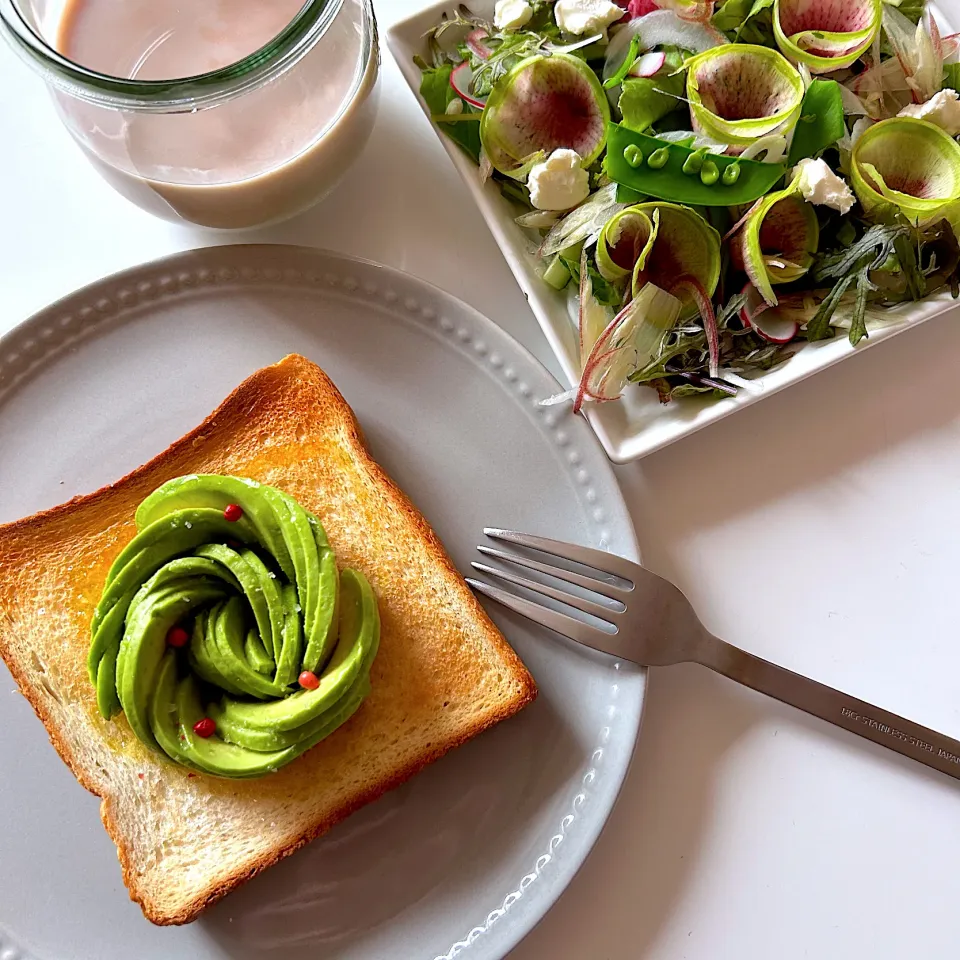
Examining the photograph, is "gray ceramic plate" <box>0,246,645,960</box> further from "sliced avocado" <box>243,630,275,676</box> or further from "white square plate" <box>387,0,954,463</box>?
"sliced avocado" <box>243,630,275,676</box>

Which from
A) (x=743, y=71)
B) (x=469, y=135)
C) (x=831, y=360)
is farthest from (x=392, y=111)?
(x=831, y=360)

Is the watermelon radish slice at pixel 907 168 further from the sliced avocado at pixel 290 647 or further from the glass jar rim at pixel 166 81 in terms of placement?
the sliced avocado at pixel 290 647

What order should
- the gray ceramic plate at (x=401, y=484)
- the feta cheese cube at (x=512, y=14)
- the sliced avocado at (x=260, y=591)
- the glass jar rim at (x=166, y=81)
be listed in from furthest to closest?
the feta cheese cube at (x=512, y=14) → the gray ceramic plate at (x=401, y=484) → the sliced avocado at (x=260, y=591) → the glass jar rim at (x=166, y=81)

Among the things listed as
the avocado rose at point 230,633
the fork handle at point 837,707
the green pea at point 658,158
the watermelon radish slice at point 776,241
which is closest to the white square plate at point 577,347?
the watermelon radish slice at point 776,241

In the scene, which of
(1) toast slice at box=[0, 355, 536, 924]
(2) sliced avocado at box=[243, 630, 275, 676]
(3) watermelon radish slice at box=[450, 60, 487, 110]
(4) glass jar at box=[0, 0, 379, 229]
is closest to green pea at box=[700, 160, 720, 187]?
(3) watermelon radish slice at box=[450, 60, 487, 110]

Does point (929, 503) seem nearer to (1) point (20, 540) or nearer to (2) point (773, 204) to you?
(2) point (773, 204)
